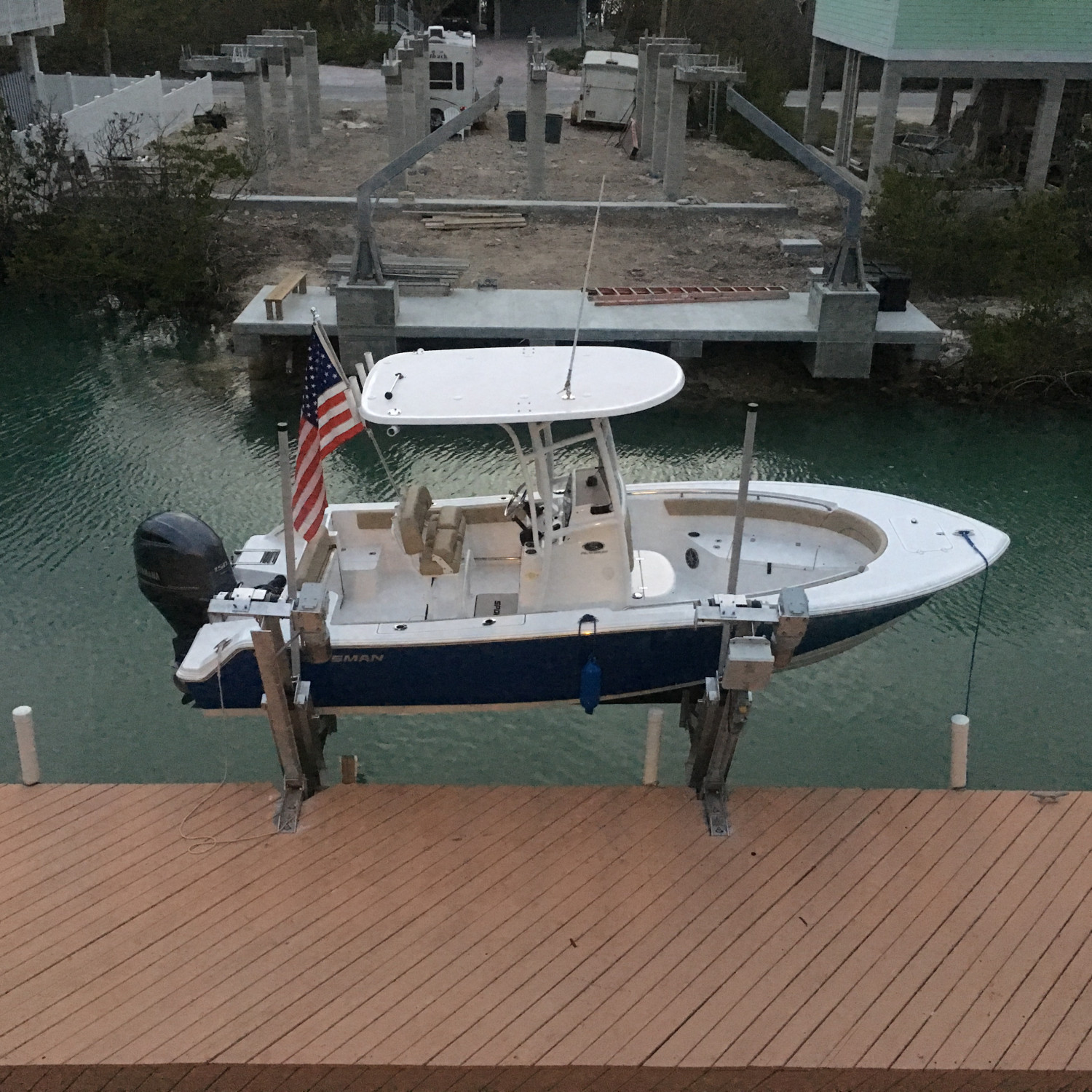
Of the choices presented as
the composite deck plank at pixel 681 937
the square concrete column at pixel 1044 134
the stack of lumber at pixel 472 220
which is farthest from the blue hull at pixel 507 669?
the square concrete column at pixel 1044 134

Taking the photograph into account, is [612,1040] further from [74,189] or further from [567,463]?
[74,189]

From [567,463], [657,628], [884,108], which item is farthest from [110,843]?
[884,108]

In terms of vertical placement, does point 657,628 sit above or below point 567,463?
above

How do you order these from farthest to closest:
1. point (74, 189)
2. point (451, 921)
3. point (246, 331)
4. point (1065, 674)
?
1. point (74, 189)
2. point (246, 331)
3. point (1065, 674)
4. point (451, 921)

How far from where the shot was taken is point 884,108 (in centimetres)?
2073

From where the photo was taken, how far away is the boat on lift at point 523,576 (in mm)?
7312

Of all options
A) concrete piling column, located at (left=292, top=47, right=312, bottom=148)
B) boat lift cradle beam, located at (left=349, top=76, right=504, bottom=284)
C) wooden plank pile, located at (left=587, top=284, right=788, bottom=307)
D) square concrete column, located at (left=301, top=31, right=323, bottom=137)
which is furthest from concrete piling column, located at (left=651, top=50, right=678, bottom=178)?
boat lift cradle beam, located at (left=349, top=76, right=504, bottom=284)

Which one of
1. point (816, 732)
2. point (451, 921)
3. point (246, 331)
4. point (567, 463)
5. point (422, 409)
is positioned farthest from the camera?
point (246, 331)

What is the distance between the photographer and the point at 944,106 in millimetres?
27266

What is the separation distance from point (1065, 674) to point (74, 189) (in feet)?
55.0

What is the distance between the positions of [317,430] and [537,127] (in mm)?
15471

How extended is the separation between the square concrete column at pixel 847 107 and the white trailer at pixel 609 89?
6366 millimetres

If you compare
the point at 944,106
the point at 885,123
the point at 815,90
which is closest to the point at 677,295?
the point at 885,123

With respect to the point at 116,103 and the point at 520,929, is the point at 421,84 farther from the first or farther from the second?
the point at 520,929
